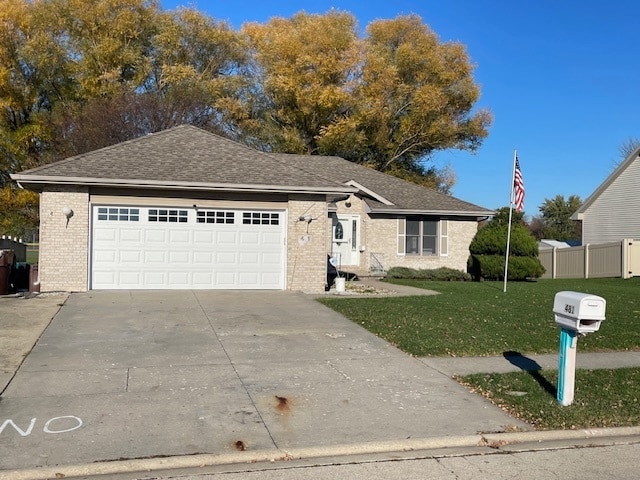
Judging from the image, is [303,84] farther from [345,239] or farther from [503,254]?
[503,254]

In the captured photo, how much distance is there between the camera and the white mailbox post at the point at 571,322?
660 cm

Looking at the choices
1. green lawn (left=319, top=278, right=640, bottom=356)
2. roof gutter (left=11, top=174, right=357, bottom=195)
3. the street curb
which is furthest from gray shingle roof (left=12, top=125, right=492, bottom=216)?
the street curb

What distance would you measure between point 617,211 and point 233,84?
77.0 feet

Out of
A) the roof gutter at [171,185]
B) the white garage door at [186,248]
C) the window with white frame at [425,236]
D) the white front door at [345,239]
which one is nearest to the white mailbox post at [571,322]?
the roof gutter at [171,185]

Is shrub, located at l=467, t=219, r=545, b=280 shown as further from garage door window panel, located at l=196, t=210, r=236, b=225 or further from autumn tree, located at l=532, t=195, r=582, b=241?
autumn tree, located at l=532, t=195, r=582, b=241

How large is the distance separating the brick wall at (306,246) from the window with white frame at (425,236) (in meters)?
9.45

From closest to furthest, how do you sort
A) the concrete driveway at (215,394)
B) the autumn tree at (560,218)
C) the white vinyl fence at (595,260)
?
the concrete driveway at (215,394) → the white vinyl fence at (595,260) → the autumn tree at (560,218)

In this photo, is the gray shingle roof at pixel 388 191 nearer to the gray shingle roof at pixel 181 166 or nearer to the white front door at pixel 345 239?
the white front door at pixel 345 239

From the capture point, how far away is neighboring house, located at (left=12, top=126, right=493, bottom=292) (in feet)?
52.0

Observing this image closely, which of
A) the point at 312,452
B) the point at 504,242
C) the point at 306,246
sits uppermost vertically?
the point at 504,242

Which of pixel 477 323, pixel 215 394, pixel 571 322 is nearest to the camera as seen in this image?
pixel 571 322

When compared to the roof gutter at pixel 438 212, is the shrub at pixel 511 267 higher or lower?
lower

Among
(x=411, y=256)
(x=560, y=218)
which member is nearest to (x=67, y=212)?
(x=411, y=256)

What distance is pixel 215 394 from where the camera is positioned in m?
7.33
